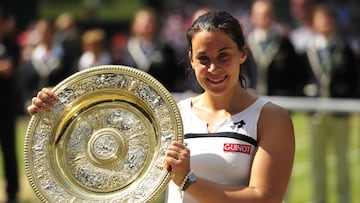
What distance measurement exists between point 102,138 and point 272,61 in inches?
300

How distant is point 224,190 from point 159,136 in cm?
32

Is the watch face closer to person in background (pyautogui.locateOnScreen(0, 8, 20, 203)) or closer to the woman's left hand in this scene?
the woman's left hand

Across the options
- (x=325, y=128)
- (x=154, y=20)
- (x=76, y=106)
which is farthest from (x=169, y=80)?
(x=76, y=106)

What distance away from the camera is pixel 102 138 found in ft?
12.8

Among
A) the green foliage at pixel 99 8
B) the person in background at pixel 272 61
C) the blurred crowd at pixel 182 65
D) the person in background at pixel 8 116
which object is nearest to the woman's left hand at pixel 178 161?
the blurred crowd at pixel 182 65

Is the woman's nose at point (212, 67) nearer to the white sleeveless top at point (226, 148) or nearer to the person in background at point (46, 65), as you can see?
the white sleeveless top at point (226, 148)

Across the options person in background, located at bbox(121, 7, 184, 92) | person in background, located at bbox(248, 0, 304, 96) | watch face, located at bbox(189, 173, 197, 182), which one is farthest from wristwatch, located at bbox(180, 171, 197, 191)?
person in background, located at bbox(248, 0, 304, 96)

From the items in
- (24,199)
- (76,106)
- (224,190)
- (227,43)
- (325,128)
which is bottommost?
(24,199)

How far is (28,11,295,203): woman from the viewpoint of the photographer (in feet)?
12.1

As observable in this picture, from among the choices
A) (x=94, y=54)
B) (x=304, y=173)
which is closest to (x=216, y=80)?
(x=304, y=173)

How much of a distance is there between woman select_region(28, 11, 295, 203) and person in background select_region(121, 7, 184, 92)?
648 centimetres

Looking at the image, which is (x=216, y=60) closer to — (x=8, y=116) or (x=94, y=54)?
(x=94, y=54)

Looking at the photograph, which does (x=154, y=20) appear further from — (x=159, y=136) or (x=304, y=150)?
(x=159, y=136)

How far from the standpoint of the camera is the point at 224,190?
12.1 feet
